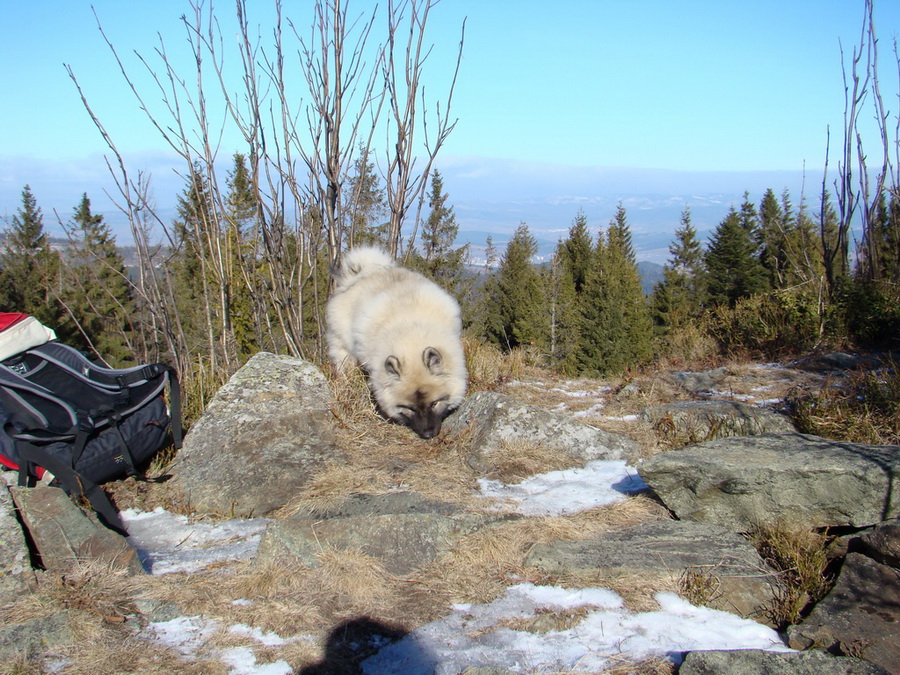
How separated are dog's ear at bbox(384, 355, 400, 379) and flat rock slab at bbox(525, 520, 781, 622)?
7.65ft

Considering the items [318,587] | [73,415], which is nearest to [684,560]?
[318,587]

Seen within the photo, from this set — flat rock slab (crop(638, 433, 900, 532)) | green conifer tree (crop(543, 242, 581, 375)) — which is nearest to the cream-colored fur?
flat rock slab (crop(638, 433, 900, 532))

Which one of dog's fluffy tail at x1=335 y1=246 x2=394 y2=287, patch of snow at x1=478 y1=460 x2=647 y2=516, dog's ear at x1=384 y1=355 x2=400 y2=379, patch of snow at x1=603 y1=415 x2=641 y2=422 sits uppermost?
dog's fluffy tail at x1=335 y1=246 x2=394 y2=287

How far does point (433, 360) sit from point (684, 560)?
8.94 ft

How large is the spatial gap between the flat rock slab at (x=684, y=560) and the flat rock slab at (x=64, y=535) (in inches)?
86.0

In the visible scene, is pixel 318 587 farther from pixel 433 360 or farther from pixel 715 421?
pixel 715 421

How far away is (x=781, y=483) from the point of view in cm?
342

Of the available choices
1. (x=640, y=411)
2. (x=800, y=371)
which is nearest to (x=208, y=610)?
(x=640, y=411)

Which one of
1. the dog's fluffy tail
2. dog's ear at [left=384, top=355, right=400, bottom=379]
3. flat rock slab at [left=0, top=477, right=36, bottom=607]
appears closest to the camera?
flat rock slab at [left=0, top=477, right=36, bottom=607]

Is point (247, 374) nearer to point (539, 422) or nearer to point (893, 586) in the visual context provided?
point (539, 422)

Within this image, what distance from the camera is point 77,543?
3008 mm

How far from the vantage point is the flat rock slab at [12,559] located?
2725 millimetres

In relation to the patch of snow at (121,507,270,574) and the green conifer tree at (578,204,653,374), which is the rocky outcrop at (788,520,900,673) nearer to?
the patch of snow at (121,507,270,574)

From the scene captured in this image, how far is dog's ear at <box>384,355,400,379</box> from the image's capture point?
513 centimetres
